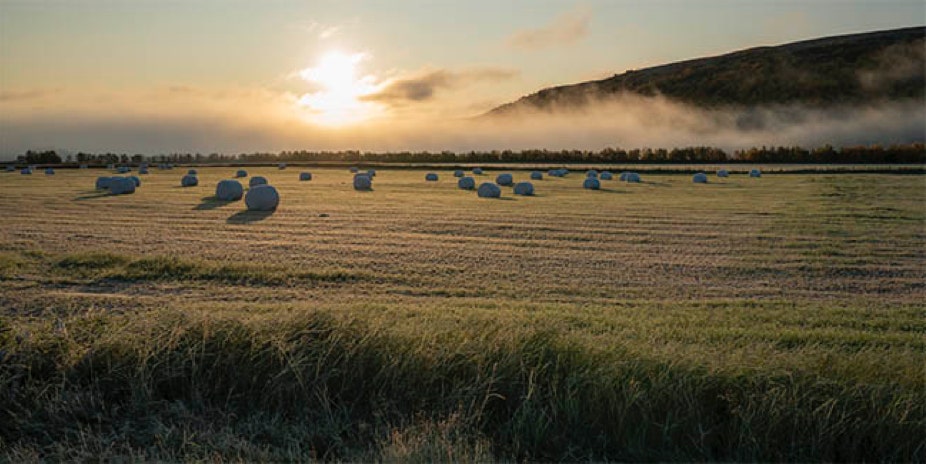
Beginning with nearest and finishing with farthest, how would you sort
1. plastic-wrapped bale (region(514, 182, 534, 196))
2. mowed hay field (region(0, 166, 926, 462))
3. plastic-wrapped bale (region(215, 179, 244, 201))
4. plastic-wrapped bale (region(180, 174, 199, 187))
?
mowed hay field (region(0, 166, 926, 462)), plastic-wrapped bale (region(215, 179, 244, 201)), plastic-wrapped bale (region(514, 182, 534, 196)), plastic-wrapped bale (region(180, 174, 199, 187))

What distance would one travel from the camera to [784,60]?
436 feet

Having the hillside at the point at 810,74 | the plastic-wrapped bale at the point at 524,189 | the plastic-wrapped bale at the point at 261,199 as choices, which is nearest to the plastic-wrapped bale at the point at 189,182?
the plastic-wrapped bale at the point at 261,199

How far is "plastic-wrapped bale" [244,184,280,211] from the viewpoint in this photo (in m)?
25.4

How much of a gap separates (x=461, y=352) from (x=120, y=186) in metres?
31.9

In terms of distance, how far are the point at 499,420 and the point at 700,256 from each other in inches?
419

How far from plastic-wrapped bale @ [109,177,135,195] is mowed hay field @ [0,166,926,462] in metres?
18.9

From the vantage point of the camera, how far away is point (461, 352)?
601cm

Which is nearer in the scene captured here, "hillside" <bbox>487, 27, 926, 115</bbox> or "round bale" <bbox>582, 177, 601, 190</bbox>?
"round bale" <bbox>582, 177, 601, 190</bbox>

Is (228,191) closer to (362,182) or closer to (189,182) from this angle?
(362,182)

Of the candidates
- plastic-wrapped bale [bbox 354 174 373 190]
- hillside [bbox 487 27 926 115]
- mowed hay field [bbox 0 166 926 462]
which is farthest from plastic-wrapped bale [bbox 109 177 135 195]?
hillside [bbox 487 27 926 115]

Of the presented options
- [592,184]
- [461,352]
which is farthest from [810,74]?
[461,352]

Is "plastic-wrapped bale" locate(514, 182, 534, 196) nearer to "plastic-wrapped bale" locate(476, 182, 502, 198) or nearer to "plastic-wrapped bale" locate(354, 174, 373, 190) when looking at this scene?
"plastic-wrapped bale" locate(476, 182, 502, 198)

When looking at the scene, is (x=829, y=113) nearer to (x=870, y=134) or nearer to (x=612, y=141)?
(x=870, y=134)

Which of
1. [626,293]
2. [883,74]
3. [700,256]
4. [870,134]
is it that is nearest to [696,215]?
[700,256]
